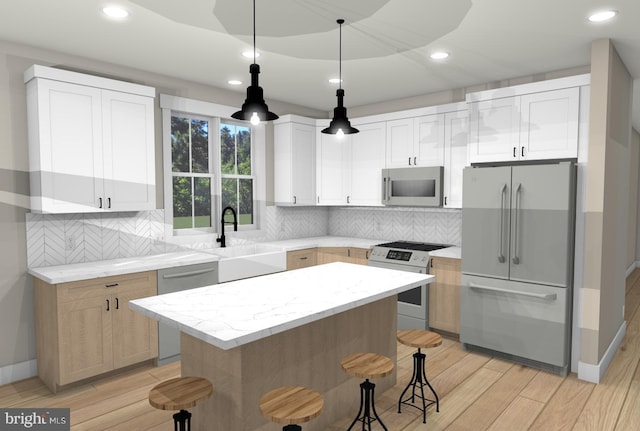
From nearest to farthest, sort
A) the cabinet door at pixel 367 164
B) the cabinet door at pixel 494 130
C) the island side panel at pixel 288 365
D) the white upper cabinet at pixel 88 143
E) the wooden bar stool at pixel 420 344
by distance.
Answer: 1. the island side panel at pixel 288 365
2. the wooden bar stool at pixel 420 344
3. the white upper cabinet at pixel 88 143
4. the cabinet door at pixel 494 130
5. the cabinet door at pixel 367 164

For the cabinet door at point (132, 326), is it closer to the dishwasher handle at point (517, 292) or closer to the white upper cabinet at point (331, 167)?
the white upper cabinet at point (331, 167)

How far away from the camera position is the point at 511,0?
8.50 ft

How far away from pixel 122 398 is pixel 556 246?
3.66m

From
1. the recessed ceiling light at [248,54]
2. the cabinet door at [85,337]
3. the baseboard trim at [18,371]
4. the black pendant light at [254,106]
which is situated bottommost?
the baseboard trim at [18,371]

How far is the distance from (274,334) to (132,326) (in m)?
1.93


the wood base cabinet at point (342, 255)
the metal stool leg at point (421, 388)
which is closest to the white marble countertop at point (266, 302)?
the metal stool leg at point (421, 388)

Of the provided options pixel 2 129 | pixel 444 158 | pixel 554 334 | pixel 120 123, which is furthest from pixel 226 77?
pixel 554 334

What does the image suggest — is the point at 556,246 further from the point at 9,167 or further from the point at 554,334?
the point at 9,167

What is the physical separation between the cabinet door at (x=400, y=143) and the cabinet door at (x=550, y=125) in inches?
52.8

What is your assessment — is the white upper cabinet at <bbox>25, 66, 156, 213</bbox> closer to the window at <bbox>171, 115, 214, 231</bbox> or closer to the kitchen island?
the window at <bbox>171, 115, 214, 231</bbox>

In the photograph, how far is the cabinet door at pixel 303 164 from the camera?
5363mm

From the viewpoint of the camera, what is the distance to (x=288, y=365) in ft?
8.11

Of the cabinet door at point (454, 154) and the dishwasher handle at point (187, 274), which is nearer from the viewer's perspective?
the dishwasher handle at point (187, 274)

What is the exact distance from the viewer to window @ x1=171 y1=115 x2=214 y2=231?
4.57 m
